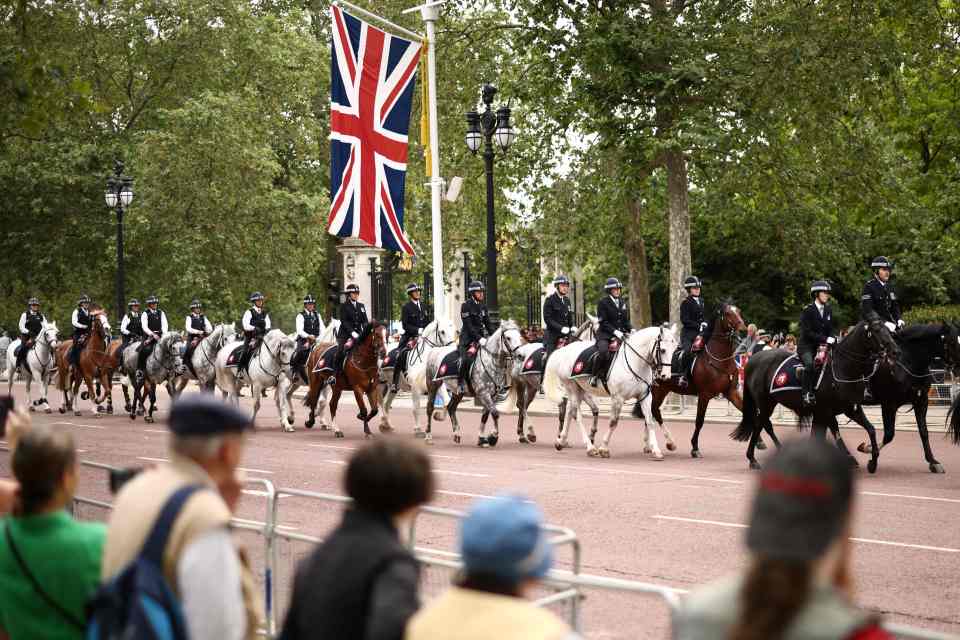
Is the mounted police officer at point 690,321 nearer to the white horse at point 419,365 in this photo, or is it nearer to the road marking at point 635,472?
the road marking at point 635,472

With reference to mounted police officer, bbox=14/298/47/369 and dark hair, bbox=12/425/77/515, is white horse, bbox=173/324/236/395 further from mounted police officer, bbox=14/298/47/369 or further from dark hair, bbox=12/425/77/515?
dark hair, bbox=12/425/77/515

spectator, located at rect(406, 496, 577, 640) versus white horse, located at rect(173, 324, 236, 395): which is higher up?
white horse, located at rect(173, 324, 236, 395)

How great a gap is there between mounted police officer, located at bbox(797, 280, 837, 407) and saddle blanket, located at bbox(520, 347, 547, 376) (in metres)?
6.05

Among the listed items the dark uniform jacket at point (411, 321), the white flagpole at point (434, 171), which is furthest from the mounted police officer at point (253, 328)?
the white flagpole at point (434, 171)

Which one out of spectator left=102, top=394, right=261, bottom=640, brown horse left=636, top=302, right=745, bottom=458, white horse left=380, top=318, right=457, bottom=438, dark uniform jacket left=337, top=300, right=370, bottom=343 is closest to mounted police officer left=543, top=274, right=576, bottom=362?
white horse left=380, top=318, right=457, bottom=438

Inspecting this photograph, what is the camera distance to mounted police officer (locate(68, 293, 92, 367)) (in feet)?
104

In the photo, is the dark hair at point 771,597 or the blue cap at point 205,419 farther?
the blue cap at point 205,419

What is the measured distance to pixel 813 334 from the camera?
17891 millimetres

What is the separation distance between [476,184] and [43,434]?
35.4 meters

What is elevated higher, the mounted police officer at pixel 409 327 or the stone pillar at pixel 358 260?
the stone pillar at pixel 358 260

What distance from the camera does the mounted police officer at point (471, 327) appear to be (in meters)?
22.8

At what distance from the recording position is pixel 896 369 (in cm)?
1712

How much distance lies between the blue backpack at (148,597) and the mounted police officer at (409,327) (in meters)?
21.4

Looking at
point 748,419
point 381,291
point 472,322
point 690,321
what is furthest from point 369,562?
point 381,291
